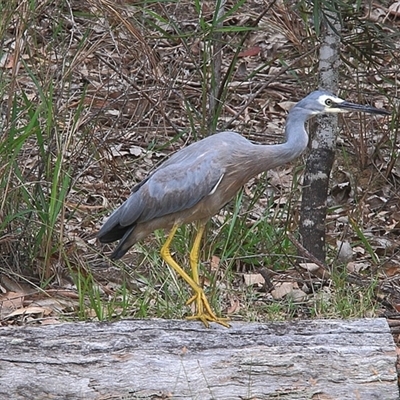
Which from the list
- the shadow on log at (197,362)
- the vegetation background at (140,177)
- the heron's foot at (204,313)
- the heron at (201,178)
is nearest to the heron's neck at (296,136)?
the heron at (201,178)

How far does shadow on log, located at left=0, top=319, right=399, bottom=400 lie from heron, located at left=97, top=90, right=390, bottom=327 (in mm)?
697

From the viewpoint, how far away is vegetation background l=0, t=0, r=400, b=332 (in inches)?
248

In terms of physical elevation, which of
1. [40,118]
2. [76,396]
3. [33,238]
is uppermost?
[40,118]

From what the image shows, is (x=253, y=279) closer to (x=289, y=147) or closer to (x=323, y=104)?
(x=289, y=147)

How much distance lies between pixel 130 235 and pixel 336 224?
103 inches

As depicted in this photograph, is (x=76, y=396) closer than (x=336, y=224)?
Yes

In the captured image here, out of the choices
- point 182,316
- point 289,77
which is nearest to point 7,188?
point 182,316

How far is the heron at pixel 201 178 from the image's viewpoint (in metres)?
5.66

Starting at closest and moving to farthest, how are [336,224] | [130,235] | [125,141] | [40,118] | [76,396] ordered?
[76,396], [130,235], [40,118], [336,224], [125,141]

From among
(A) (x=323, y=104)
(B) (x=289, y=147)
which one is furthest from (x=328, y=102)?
(B) (x=289, y=147)

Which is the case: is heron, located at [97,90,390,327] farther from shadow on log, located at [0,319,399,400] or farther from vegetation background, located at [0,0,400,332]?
shadow on log, located at [0,319,399,400]

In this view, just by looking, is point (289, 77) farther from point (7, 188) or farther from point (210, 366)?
point (210, 366)

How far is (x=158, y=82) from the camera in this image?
7.64 metres

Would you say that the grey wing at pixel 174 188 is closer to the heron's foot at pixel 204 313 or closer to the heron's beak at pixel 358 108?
the heron's foot at pixel 204 313
